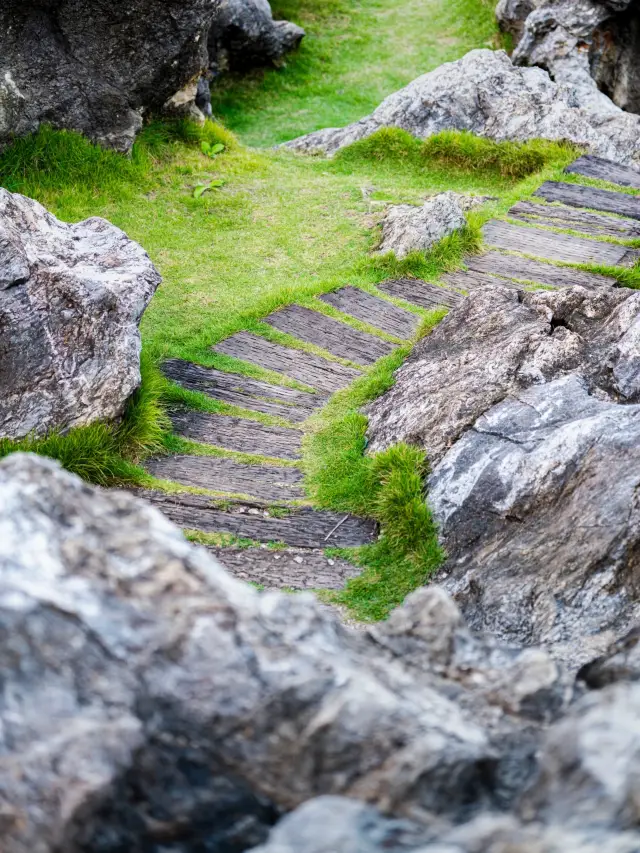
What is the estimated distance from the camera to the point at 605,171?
1487 cm

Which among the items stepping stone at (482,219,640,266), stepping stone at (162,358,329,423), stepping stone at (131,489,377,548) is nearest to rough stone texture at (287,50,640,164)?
stepping stone at (482,219,640,266)

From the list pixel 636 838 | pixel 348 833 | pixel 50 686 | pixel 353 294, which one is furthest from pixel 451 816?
pixel 353 294

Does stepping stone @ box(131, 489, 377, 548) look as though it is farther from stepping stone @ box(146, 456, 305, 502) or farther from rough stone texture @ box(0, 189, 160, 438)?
rough stone texture @ box(0, 189, 160, 438)

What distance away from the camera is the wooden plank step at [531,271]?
11.8 metres

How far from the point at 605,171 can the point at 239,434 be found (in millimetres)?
9049

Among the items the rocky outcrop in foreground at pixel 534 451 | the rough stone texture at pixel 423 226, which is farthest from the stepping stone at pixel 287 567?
the rough stone texture at pixel 423 226

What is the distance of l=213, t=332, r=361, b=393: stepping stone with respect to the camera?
10242 mm

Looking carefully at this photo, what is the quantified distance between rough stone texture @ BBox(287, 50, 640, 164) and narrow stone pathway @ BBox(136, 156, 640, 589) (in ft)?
3.75

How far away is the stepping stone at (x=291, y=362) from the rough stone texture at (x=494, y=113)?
7299 mm

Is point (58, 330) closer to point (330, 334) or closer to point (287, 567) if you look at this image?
point (287, 567)

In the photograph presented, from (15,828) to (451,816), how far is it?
1492 mm

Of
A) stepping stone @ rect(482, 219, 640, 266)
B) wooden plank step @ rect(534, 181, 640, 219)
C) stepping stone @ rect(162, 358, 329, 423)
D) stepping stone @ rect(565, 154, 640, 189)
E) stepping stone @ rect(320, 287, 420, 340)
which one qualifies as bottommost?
stepping stone @ rect(162, 358, 329, 423)

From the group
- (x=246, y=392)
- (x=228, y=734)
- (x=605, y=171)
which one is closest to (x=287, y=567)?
(x=246, y=392)

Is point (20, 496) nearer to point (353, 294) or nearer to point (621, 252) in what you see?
point (353, 294)
